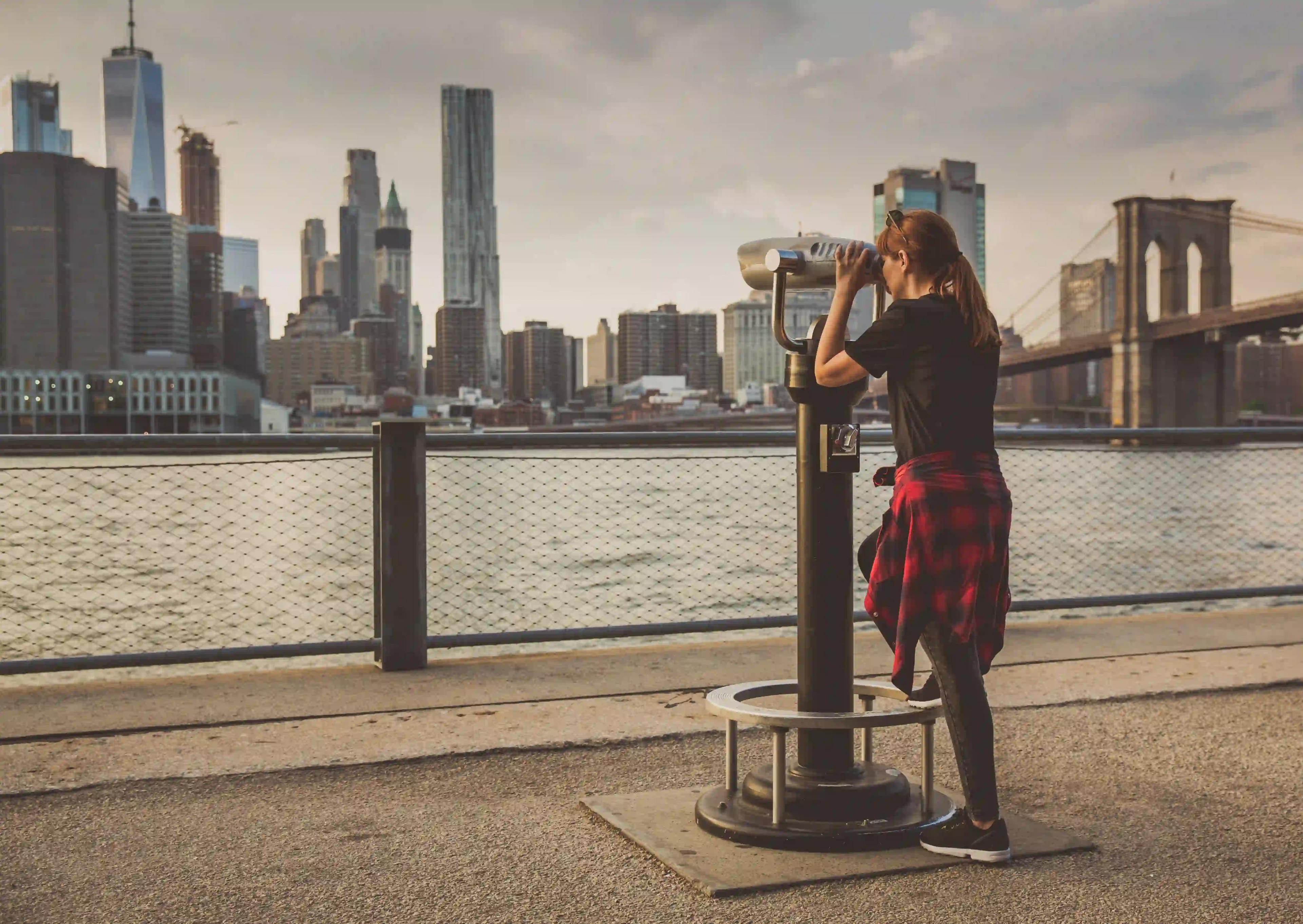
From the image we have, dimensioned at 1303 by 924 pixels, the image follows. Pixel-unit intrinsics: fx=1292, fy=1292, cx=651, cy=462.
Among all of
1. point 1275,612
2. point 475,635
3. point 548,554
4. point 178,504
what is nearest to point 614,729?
point 475,635

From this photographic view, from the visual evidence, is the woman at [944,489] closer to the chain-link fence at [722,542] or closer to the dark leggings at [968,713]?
the dark leggings at [968,713]

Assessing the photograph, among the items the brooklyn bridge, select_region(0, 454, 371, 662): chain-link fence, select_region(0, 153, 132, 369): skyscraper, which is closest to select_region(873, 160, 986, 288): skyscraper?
the brooklyn bridge

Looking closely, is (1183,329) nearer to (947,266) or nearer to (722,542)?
(722,542)

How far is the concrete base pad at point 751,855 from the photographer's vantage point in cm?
286

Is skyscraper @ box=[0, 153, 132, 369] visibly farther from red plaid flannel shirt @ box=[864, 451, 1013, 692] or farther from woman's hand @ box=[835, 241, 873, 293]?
red plaid flannel shirt @ box=[864, 451, 1013, 692]

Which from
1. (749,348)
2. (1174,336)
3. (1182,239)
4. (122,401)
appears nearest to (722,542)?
(749,348)

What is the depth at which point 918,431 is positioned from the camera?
9.55 ft

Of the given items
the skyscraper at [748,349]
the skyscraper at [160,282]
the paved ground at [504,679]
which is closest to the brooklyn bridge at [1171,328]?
the skyscraper at [748,349]

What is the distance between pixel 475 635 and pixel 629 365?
114853 millimetres

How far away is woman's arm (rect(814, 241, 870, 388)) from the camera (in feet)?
9.72

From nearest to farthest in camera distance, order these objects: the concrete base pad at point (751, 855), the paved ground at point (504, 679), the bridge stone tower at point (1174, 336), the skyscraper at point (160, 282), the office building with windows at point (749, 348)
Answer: the concrete base pad at point (751, 855) → the paved ground at point (504, 679) → the office building with windows at point (749, 348) → the bridge stone tower at point (1174, 336) → the skyscraper at point (160, 282)

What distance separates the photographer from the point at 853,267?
306cm

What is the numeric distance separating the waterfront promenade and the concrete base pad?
4cm

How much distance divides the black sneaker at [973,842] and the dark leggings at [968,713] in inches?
1.1
